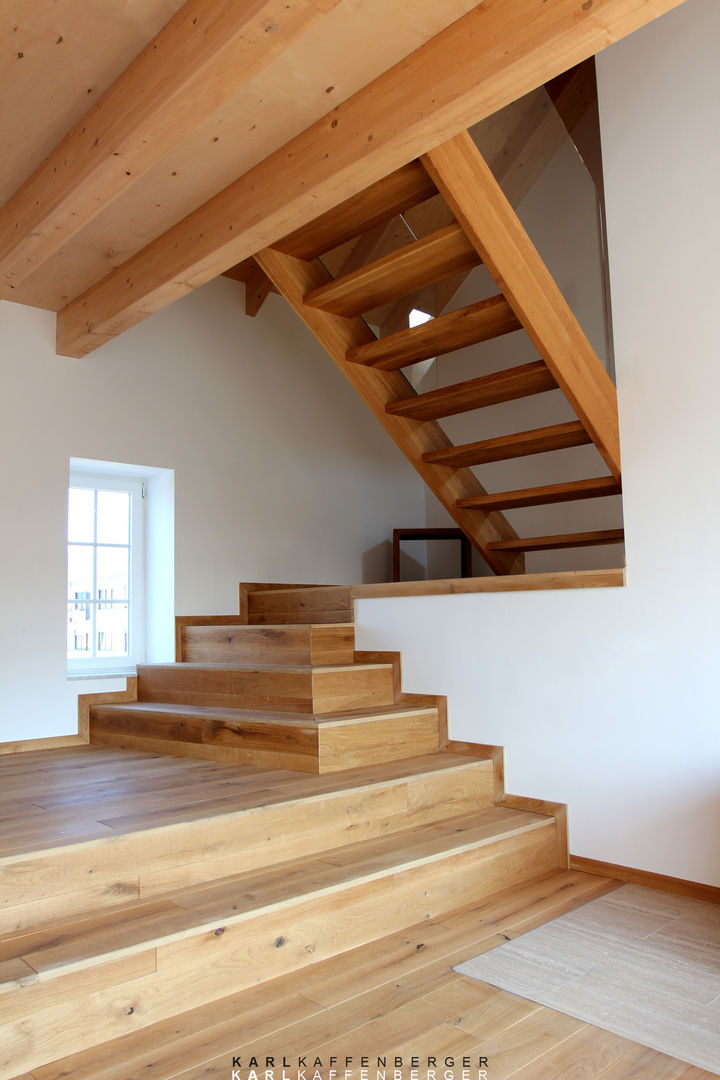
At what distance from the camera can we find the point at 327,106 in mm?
2500

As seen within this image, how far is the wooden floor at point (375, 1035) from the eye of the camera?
1.61 m

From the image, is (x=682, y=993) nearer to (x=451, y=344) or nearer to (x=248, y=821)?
(x=248, y=821)

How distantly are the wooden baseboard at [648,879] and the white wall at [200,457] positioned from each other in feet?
8.27

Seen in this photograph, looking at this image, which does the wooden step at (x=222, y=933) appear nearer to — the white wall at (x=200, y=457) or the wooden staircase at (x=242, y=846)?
the wooden staircase at (x=242, y=846)

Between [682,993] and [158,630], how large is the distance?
3288mm

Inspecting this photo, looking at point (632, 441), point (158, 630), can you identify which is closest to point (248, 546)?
point (158, 630)

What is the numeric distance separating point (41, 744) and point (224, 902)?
210 centimetres

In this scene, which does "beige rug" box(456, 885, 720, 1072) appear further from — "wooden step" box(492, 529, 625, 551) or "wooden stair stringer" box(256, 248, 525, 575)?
"wooden stair stringer" box(256, 248, 525, 575)

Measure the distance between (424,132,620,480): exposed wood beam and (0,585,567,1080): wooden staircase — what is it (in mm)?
1382

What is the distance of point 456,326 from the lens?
3238mm

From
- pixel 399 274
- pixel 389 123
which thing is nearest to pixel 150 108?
pixel 389 123

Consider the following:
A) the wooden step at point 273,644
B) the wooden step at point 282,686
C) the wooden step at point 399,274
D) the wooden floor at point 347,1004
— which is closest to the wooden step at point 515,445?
the wooden step at point 399,274

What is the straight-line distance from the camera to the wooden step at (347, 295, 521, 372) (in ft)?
10.1

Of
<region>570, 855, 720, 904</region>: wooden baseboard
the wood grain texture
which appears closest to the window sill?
the wood grain texture
